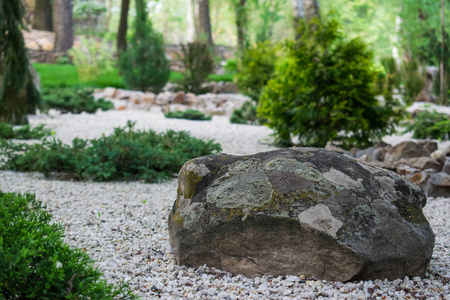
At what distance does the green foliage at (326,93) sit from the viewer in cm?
723

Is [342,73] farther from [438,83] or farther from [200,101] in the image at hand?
[438,83]

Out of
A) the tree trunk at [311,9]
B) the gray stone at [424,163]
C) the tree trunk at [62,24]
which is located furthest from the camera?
the tree trunk at [62,24]

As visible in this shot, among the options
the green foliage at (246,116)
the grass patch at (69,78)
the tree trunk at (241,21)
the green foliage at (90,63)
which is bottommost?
the green foliage at (246,116)

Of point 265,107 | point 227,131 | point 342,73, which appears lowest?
point 227,131

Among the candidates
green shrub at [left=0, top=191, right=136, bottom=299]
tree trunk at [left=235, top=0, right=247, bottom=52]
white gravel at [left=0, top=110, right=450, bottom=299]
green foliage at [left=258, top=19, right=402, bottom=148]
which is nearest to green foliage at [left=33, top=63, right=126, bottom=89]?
tree trunk at [left=235, top=0, right=247, bottom=52]

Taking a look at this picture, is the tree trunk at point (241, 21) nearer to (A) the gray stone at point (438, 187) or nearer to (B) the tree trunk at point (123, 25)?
(B) the tree trunk at point (123, 25)

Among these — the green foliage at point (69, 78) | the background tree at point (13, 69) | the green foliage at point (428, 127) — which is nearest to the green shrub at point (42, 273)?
the background tree at point (13, 69)

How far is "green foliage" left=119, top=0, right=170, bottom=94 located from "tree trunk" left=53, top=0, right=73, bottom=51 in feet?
27.3

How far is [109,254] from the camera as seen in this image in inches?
109

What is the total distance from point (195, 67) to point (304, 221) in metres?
15.4

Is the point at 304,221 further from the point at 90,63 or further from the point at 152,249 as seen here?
the point at 90,63

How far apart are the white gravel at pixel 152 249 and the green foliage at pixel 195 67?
12219 millimetres

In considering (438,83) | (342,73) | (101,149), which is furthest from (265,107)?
(438,83)

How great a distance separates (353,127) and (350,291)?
5.28m
